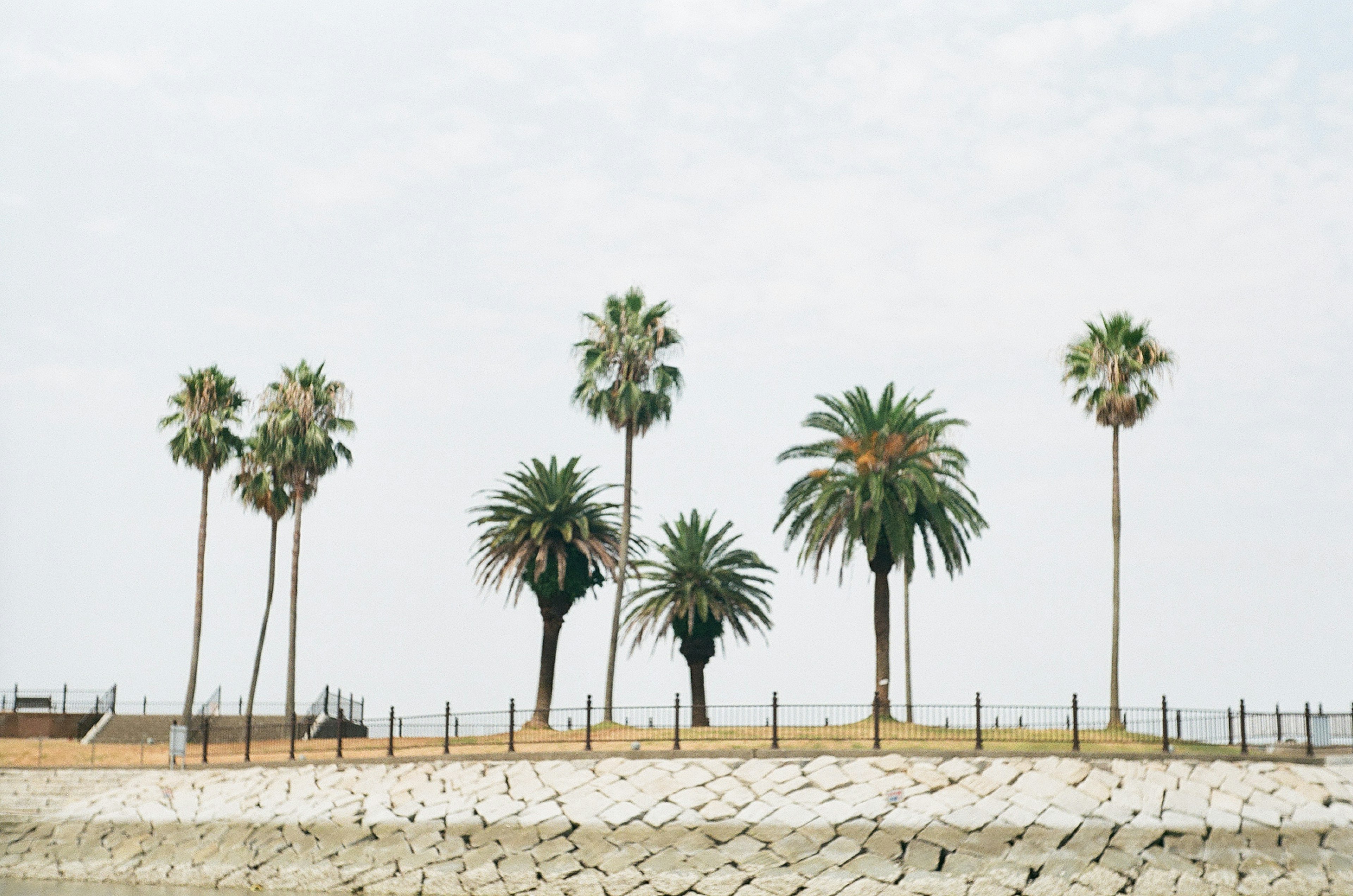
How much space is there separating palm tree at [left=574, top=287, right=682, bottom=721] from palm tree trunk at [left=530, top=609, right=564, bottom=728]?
3221 mm

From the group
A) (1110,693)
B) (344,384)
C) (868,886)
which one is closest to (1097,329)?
(1110,693)

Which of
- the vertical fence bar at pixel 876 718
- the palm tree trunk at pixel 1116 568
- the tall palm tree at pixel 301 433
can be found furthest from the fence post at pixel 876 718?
the tall palm tree at pixel 301 433

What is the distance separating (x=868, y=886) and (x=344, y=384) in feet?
124

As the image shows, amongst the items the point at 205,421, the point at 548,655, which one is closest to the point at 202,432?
the point at 205,421

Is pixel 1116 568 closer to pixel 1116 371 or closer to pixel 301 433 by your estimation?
pixel 1116 371

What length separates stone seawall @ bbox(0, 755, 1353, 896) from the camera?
1163 inches

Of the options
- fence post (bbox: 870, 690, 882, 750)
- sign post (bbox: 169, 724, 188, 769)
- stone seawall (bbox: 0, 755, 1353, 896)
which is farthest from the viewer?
sign post (bbox: 169, 724, 188, 769)

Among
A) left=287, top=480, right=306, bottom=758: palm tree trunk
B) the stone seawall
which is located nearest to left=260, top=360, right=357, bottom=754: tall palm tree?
left=287, top=480, right=306, bottom=758: palm tree trunk

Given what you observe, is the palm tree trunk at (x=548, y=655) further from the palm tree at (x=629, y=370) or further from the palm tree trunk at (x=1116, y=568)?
the palm tree trunk at (x=1116, y=568)

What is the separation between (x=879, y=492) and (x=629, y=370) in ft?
43.0

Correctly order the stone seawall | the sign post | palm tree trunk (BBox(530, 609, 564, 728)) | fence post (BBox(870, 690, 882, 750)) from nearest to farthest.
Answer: the stone seawall → fence post (BBox(870, 690, 882, 750)) → the sign post → palm tree trunk (BBox(530, 609, 564, 728))

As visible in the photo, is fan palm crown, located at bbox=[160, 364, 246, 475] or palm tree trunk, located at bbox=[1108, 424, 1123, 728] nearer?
palm tree trunk, located at bbox=[1108, 424, 1123, 728]

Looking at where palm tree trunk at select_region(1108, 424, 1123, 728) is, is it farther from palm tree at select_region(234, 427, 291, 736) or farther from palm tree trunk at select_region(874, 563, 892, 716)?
palm tree at select_region(234, 427, 291, 736)

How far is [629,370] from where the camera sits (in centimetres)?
5378
